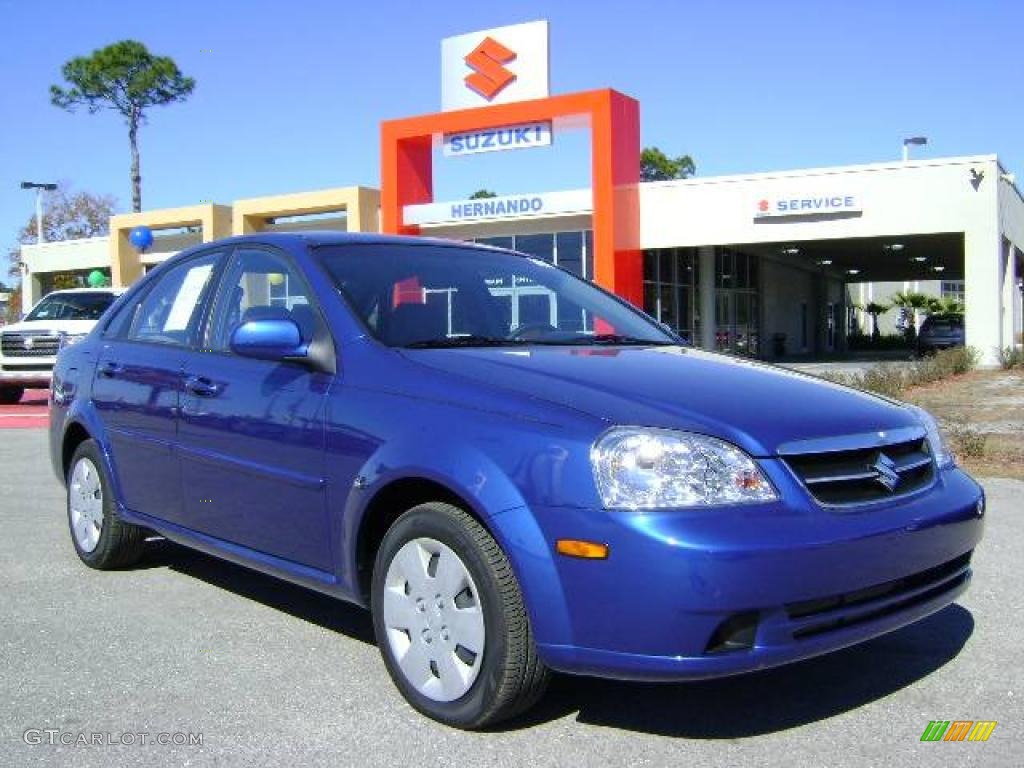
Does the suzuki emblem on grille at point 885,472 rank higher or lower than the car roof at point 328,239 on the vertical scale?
lower

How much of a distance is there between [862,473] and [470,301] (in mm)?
2007

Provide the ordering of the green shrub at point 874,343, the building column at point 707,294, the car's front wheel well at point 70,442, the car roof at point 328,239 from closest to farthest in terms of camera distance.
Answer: the car roof at point 328,239
the car's front wheel well at point 70,442
the building column at point 707,294
the green shrub at point 874,343

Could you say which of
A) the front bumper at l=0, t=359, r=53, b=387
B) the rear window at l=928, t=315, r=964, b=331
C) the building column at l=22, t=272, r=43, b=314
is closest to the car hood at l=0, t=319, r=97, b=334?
the front bumper at l=0, t=359, r=53, b=387

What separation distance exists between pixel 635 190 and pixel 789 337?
1675 centimetres

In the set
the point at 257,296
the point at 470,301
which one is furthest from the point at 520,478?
the point at 257,296

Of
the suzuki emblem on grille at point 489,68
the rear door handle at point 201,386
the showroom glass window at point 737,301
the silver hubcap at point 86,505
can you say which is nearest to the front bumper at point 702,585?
the rear door handle at point 201,386

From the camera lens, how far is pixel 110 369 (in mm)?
5477

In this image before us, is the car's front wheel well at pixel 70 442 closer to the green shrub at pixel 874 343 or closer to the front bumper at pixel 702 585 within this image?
the front bumper at pixel 702 585

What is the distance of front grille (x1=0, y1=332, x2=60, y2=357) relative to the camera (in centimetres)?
1658

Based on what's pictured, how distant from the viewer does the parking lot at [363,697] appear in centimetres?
334

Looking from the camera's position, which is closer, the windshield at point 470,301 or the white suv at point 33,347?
the windshield at point 470,301

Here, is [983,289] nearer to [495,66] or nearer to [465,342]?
[495,66]

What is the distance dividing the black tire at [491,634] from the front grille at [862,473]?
0.95 metres

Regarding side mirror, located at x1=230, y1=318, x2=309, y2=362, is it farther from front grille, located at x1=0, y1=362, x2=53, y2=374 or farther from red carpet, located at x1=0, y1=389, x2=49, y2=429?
front grille, located at x1=0, y1=362, x2=53, y2=374
